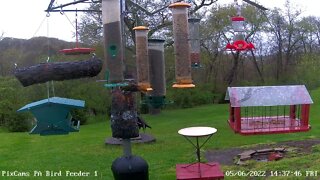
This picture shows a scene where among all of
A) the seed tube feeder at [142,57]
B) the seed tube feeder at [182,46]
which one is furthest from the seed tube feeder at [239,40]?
the seed tube feeder at [142,57]

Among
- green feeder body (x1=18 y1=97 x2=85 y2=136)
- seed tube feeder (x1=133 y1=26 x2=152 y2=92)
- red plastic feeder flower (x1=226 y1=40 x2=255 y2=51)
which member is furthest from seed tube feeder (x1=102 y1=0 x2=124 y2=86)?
red plastic feeder flower (x1=226 y1=40 x2=255 y2=51)

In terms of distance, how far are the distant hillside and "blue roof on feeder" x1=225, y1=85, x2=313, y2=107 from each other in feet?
34.9

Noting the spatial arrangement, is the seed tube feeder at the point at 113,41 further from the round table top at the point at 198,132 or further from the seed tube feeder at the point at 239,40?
the seed tube feeder at the point at 239,40

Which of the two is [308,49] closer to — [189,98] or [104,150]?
[189,98]

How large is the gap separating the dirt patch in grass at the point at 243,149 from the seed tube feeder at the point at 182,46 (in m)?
3.73

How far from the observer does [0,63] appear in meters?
26.0

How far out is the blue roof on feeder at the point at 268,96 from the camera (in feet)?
31.1

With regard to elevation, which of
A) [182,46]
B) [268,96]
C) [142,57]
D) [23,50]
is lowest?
[268,96]

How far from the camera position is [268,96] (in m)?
9.60

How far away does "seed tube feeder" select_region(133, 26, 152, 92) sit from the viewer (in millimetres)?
7301

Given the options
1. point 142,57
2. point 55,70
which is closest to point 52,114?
point 55,70

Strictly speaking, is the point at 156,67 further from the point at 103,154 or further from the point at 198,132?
A: the point at 103,154

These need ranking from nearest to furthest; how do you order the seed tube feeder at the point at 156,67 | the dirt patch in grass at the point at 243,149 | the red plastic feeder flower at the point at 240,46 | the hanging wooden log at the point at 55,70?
the hanging wooden log at the point at 55,70 → the red plastic feeder flower at the point at 240,46 → the seed tube feeder at the point at 156,67 → the dirt patch in grass at the point at 243,149

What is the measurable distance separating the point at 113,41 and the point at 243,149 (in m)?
6.57
